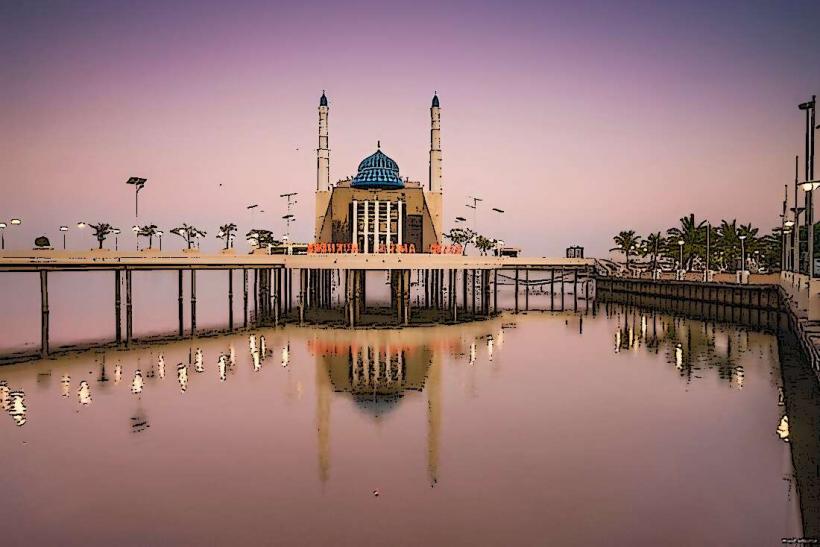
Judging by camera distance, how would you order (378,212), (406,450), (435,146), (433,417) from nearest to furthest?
1. (406,450)
2. (433,417)
3. (378,212)
4. (435,146)

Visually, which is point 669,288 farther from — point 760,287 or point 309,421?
point 309,421

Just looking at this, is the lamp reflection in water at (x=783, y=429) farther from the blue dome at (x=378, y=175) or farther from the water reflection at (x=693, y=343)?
the blue dome at (x=378, y=175)

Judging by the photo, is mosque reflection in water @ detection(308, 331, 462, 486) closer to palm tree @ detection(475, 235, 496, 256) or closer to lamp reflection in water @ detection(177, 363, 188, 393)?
lamp reflection in water @ detection(177, 363, 188, 393)

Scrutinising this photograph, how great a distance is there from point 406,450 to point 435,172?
291 feet

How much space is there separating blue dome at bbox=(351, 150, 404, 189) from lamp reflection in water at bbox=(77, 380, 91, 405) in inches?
2614

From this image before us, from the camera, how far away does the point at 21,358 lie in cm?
4284

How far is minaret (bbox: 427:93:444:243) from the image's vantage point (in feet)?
334

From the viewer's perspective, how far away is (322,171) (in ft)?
351

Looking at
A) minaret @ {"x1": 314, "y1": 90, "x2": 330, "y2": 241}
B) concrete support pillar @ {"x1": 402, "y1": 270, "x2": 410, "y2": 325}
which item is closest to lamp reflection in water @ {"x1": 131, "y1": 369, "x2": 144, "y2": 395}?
concrete support pillar @ {"x1": 402, "y1": 270, "x2": 410, "y2": 325}

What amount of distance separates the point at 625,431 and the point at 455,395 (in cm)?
905

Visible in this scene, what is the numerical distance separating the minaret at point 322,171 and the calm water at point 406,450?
60.7 meters

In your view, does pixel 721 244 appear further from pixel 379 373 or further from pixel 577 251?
pixel 379 373

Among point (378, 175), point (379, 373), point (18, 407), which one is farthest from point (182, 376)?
point (378, 175)

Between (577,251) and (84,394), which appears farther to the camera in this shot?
(577,251)
